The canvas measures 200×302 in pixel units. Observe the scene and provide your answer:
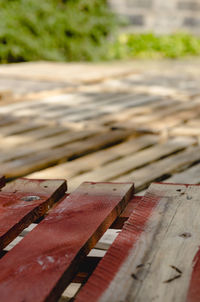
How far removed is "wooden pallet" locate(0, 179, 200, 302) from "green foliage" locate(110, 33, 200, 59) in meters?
A: 7.26

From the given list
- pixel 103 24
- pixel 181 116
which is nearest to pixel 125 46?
pixel 103 24

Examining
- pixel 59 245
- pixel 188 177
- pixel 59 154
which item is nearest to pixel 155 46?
pixel 59 154

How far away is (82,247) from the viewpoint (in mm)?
1099

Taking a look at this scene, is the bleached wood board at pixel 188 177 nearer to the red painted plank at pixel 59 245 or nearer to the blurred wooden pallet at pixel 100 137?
the blurred wooden pallet at pixel 100 137

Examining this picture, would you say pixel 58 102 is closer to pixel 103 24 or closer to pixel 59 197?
pixel 59 197

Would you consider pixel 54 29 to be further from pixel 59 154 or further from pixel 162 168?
pixel 162 168

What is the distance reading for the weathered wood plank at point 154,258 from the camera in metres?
0.92

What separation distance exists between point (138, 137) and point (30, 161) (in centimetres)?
79

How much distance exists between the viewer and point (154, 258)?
3.44ft

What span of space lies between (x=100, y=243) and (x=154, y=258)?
18.0 inches

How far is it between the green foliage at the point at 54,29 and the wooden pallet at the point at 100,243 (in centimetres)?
609

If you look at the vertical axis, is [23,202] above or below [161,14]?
below

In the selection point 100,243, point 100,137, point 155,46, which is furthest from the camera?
point 155,46

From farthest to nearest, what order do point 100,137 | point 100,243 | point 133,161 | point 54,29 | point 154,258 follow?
1. point 54,29
2. point 100,137
3. point 133,161
4. point 100,243
5. point 154,258
